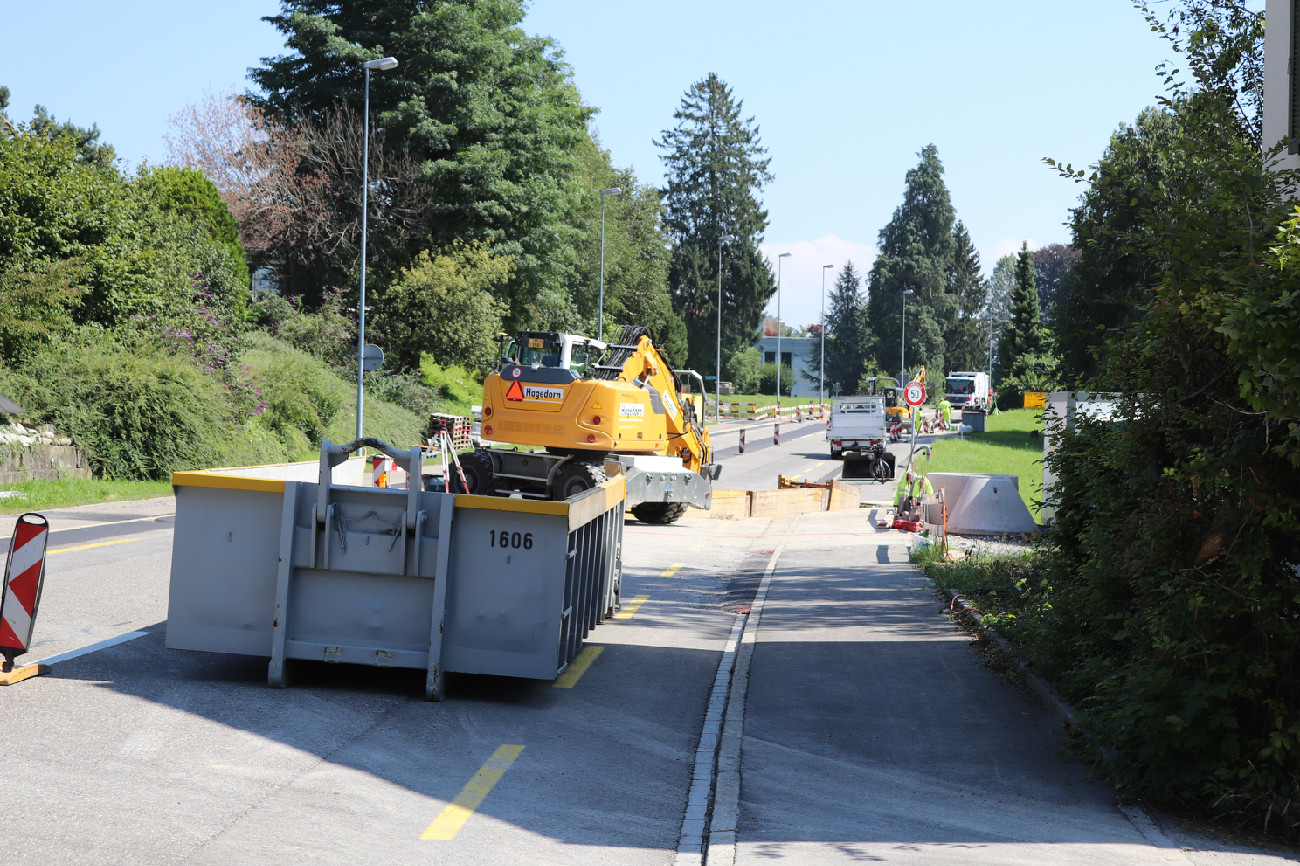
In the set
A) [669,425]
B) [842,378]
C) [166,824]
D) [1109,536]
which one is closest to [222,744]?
[166,824]

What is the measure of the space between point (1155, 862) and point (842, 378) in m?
118

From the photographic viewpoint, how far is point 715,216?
9512 centimetres

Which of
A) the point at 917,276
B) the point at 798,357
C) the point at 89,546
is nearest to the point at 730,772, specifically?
the point at 89,546

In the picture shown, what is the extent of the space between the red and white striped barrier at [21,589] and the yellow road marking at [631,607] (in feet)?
18.4

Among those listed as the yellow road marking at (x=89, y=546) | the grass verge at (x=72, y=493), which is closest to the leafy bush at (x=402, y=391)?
the grass verge at (x=72, y=493)

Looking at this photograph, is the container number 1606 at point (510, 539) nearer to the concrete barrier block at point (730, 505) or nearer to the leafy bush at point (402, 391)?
the concrete barrier block at point (730, 505)

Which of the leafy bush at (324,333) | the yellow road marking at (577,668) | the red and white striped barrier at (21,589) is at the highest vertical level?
the leafy bush at (324,333)

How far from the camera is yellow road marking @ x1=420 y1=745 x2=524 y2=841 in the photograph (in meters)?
5.34

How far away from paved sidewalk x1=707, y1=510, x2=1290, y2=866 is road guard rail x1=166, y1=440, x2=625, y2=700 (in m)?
1.67

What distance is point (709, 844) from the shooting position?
5.34 metres

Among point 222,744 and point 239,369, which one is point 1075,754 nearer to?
point 222,744

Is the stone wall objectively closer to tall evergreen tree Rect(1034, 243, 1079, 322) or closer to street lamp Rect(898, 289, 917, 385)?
street lamp Rect(898, 289, 917, 385)

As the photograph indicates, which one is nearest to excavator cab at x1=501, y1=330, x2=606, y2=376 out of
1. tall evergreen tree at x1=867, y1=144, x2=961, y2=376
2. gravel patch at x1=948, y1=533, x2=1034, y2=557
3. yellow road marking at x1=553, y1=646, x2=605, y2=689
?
gravel patch at x1=948, y1=533, x2=1034, y2=557

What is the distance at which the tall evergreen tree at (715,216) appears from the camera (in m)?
93.6
